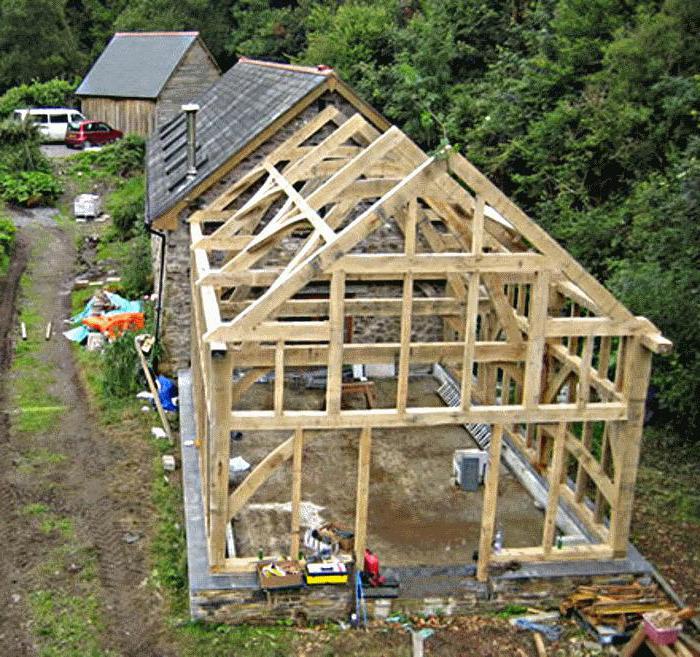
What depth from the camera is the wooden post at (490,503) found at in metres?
10.6

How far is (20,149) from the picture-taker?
33.6 metres

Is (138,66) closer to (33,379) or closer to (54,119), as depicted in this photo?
(54,119)

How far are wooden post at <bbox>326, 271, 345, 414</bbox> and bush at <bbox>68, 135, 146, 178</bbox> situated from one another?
2745 centimetres

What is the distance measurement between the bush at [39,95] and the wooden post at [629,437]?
41.0 m

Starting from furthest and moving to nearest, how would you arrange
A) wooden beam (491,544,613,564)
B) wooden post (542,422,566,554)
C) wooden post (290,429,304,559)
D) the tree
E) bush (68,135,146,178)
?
1. the tree
2. bush (68,135,146,178)
3. wooden beam (491,544,613,564)
4. wooden post (542,422,566,554)
5. wooden post (290,429,304,559)

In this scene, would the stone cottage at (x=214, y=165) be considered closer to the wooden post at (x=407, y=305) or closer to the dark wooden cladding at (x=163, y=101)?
the wooden post at (x=407, y=305)

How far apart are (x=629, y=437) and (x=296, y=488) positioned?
382 cm

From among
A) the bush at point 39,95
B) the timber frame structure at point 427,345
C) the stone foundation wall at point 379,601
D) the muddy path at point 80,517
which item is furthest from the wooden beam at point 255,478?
the bush at point 39,95

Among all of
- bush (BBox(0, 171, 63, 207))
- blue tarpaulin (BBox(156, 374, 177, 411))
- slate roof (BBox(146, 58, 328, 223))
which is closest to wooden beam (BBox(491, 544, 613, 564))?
blue tarpaulin (BBox(156, 374, 177, 411))

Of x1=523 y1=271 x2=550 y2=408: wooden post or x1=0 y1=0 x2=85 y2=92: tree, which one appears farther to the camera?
x1=0 y1=0 x2=85 y2=92: tree

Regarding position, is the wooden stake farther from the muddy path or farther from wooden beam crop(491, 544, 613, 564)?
wooden beam crop(491, 544, 613, 564)

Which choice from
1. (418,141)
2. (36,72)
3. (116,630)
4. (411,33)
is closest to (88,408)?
(116,630)

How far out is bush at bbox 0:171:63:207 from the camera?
102 feet

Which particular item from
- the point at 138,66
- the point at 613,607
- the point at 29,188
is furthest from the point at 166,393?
the point at 138,66
